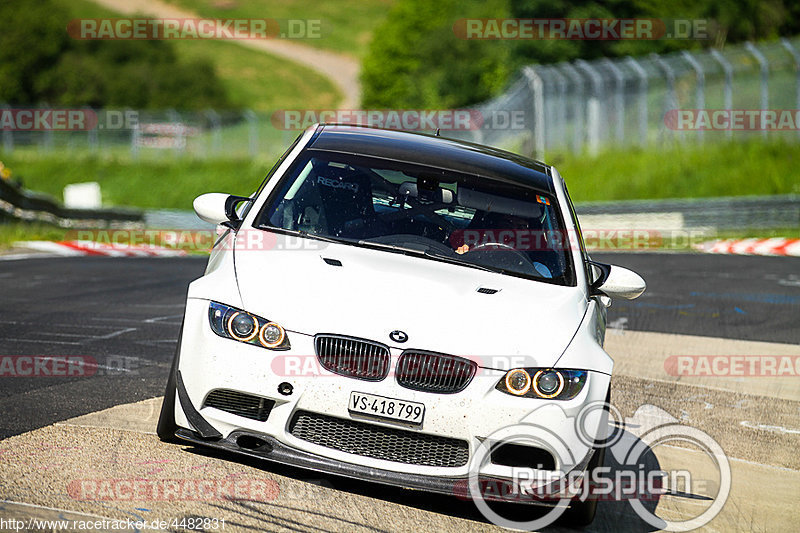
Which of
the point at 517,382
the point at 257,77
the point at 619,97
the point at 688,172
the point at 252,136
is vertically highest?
the point at 257,77

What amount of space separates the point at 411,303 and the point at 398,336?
0.26m

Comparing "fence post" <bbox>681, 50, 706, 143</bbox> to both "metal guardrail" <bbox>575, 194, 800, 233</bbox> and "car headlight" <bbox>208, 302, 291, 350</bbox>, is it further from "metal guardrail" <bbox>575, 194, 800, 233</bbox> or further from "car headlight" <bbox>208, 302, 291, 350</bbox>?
"car headlight" <bbox>208, 302, 291, 350</bbox>

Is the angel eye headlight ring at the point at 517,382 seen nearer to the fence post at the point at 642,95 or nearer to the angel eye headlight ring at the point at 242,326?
the angel eye headlight ring at the point at 242,326

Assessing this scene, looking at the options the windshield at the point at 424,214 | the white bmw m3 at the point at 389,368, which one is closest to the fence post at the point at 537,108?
the windshield at the point at 424,214

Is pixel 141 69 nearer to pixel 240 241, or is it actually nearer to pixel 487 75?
pixel 487 75

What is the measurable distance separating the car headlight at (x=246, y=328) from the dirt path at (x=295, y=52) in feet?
317

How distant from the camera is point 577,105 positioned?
110ft

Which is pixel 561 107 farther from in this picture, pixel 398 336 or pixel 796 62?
pixel 398 336

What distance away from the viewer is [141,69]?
85562 mm

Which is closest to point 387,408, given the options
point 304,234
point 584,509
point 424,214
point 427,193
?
point 584,509

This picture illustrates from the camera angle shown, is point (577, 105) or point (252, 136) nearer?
point (577, 105)

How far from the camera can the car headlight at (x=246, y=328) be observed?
4.82 metres

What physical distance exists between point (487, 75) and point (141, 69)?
3504cm

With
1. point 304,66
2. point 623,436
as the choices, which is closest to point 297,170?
point 623,436
